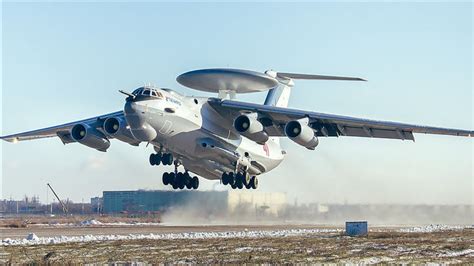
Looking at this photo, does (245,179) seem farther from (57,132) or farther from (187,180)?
(57,132)

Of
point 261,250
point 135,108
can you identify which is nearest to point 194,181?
point 135,108

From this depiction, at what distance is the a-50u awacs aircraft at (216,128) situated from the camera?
2811 centimetres

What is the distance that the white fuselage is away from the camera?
1088 inches

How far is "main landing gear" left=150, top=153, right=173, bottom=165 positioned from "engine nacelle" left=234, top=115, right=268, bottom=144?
Result: 312 centimetres

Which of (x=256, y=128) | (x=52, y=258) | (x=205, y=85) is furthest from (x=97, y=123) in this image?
(x=52, y=258)

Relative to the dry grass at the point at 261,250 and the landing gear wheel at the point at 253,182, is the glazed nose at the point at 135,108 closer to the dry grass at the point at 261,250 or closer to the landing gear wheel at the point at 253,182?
the dry grass at the point at 261,250

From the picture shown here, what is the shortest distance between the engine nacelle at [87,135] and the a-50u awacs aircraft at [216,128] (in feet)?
0.14

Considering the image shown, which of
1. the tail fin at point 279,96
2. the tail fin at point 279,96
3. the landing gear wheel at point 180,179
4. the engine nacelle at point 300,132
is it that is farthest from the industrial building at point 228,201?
the engine nacelle at point 300,132

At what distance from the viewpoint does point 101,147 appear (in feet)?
106

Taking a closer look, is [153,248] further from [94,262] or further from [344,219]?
[344,219]

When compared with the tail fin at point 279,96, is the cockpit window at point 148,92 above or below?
below

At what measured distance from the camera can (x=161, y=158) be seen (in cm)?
3086

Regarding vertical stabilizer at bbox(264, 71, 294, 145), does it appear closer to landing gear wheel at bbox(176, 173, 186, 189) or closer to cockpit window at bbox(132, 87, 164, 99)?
landing gear wheel at bbox(176, 173, 186, 189)

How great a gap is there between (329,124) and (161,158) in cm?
689
